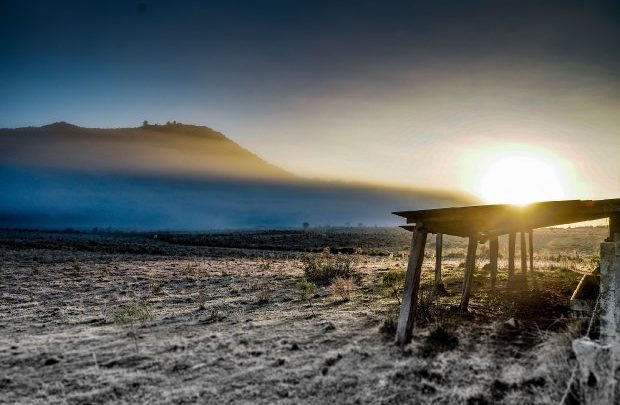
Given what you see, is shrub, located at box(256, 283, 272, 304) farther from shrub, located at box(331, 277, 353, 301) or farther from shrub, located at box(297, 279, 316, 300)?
shrub, located at box(331, 277, 353, 301)

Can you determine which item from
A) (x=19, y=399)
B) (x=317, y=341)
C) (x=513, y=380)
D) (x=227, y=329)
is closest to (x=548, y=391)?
(x=513, y=380)

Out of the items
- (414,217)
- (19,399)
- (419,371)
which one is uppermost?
(414,217)

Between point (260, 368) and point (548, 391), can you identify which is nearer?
point (548, 391)

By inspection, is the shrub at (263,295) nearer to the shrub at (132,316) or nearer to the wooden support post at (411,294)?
the shrub at (132,316)

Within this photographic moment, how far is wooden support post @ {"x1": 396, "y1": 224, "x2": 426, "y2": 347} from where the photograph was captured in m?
8.36

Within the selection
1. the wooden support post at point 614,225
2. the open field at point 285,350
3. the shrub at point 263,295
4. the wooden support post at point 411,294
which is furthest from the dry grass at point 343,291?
the wooden support post at point 614,225

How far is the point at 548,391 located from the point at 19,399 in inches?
317

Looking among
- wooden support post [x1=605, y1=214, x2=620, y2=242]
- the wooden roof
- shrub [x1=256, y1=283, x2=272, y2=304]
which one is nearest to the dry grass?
shrub [x1=256, y1=283, x2=272, y2=304]

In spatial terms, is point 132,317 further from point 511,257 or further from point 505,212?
point 511,257

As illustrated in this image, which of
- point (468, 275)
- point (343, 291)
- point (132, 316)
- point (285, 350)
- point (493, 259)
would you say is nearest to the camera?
point (285, 350)

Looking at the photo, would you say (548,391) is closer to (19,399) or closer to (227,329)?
(227,329)

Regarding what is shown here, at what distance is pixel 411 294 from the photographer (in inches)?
337

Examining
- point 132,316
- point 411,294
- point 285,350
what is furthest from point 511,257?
point 132,316

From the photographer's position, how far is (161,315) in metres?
12.1
